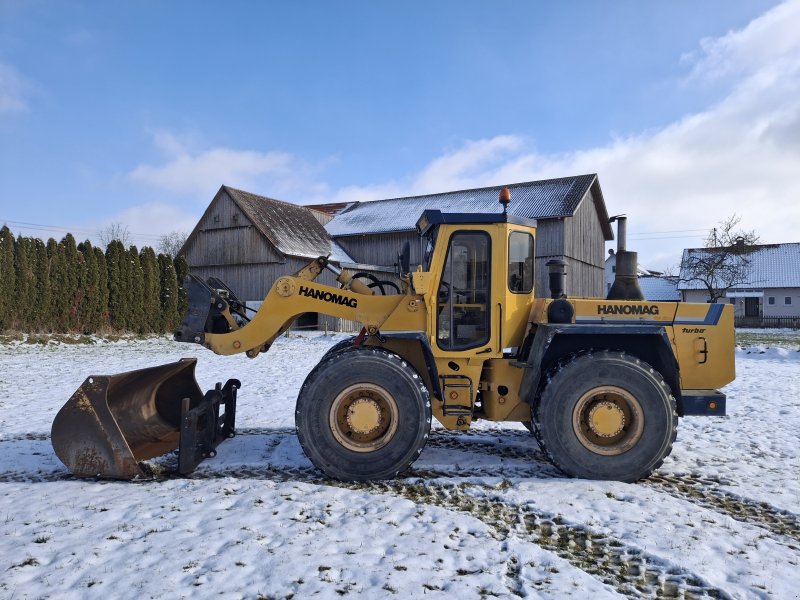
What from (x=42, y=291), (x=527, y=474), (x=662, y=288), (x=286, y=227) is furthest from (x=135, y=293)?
(x=662, y=288)

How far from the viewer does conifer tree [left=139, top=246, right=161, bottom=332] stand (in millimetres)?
25500

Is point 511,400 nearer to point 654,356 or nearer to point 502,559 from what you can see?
point 654,356

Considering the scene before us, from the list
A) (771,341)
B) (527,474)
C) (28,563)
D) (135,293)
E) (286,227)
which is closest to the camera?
(28,563)

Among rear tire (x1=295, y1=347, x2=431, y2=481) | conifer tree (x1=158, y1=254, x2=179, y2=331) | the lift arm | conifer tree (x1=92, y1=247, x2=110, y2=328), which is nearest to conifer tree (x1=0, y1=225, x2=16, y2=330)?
conifer tree (x1=92, y1=247, x2=110, y2=328)

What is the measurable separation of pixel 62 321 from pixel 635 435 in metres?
24.0

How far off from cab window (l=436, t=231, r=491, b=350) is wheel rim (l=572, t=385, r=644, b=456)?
3.84 feet

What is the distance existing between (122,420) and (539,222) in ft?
75.9

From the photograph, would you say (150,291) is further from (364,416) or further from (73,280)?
(364,416)

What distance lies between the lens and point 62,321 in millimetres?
22578

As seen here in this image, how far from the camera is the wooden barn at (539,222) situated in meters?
26.1

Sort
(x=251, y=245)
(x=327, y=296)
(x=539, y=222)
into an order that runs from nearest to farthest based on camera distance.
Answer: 1. (x=327, y=296)
2. (x=539, y=222)
3. (x=251, y=245)

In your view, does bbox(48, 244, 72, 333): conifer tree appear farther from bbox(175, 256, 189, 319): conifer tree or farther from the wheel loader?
the wheel loader

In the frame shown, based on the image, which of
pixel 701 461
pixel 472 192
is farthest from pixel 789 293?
pixel 701 461

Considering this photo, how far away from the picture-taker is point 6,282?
20.9 metres
